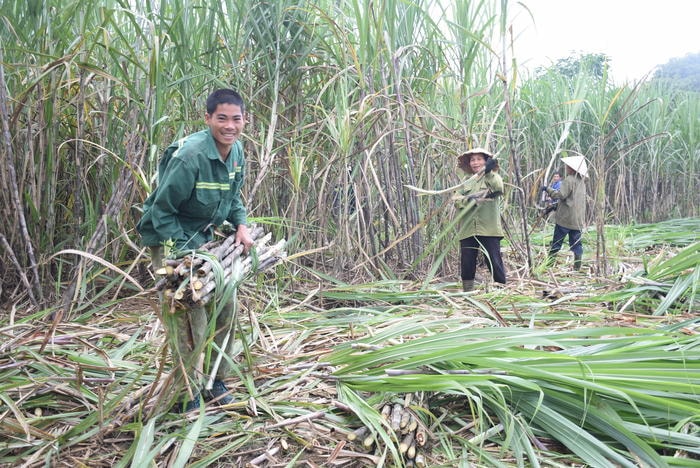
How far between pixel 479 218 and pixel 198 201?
2297mm

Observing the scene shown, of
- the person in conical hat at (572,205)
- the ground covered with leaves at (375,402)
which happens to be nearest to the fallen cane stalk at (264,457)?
the ground covered with leaves at (375,402)

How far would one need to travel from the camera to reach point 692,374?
5.34 feet

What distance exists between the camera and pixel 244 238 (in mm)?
2029

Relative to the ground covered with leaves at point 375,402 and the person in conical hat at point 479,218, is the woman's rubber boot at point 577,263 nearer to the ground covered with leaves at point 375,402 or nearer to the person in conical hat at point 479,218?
the person in conical hat at point 479,218

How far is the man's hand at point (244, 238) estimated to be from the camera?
2018 mm

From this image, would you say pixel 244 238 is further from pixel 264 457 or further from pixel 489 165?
pixel 489 165

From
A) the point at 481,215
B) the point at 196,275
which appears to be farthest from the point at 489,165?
the point at 196,275

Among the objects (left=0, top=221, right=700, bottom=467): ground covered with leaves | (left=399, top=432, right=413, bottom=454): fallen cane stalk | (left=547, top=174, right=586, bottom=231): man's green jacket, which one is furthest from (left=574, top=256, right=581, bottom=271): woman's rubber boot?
(left=399, top=432, right=413, bottom=454): fallen cane stalk

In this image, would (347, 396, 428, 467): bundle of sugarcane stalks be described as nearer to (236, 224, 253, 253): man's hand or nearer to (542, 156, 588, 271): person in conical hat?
(236, 224, 253, 253): man's hand

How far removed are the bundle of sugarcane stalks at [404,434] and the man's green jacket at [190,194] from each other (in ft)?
2.91

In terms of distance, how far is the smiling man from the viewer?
1.76m

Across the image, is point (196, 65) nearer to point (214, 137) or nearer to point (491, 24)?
point (214, 137)

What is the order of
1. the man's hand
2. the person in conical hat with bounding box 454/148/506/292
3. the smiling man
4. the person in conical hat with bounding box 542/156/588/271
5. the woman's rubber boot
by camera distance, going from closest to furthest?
the smiling man < the man's hand < the person in conical hat with bounding box 454/148/506/292 < the woman's rubber boot < the person in conical hat with bounding box 542/156/588/271

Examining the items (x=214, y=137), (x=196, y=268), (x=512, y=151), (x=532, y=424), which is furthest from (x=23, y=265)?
(x=512, y=151)
